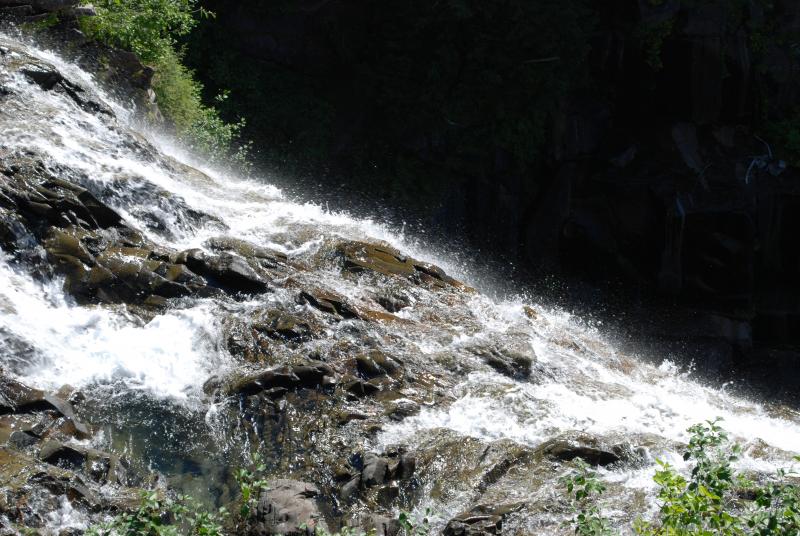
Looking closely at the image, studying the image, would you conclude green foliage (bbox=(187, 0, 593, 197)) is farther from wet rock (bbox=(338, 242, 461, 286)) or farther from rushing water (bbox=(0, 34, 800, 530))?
wet rock (bbox=(338, 242, 461, 286))

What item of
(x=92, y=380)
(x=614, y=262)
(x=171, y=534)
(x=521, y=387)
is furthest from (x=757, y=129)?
(x=171, y=534)

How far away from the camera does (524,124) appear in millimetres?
15586

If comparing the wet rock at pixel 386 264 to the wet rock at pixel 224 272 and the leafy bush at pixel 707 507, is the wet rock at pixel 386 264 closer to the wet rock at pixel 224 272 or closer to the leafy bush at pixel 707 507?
the wet rock at pixel 224 272

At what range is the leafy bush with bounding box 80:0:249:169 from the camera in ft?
39.0

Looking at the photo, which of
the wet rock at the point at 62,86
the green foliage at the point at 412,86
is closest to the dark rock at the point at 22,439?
the wet rock at the point at 62,86

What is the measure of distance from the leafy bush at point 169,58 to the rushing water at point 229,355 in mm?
1312

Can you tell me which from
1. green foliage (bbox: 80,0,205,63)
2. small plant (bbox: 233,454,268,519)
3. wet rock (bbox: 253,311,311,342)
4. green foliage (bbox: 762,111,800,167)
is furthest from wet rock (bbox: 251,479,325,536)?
green foliage (bbox: 762,111,800,167)

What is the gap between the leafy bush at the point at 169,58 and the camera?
11.9 m

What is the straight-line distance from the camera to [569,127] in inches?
637

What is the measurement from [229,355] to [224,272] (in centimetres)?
102

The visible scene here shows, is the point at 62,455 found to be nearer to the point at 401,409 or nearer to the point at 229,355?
the point at 229,355

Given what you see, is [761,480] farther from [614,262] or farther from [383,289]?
[614,262]

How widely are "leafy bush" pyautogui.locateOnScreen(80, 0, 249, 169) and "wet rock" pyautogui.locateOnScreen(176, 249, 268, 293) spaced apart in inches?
188

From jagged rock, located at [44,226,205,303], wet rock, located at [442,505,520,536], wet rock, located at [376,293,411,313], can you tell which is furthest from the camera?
wet rock, located at [376,293,411,313]
